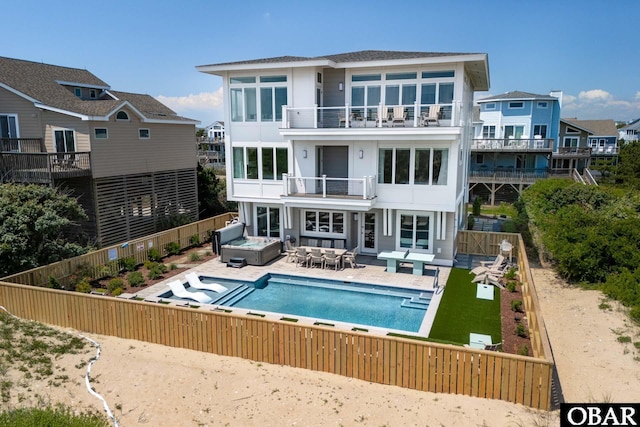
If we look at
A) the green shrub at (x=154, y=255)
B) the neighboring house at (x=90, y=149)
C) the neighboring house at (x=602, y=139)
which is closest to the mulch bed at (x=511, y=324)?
the green shrub at (x=154, y=255)

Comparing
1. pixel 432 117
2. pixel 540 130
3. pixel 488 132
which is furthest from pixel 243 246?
pixel 540 130

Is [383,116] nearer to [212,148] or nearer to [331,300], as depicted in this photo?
[331,300]

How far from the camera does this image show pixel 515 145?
39.1 metres

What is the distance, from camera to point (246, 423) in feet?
27.1

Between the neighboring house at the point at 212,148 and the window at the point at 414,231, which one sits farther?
the neighboring house at the point at 212,148

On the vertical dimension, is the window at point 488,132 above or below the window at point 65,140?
above

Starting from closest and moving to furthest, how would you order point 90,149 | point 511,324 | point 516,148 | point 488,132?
point 511,324, point 90,149, point 516,148, point 488,132

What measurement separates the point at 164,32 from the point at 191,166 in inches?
334

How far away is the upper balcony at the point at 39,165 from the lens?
1911 centimetres

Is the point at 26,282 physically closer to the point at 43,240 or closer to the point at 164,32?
the point at 43,240

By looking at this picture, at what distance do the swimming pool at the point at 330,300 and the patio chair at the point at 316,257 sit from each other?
134 cm

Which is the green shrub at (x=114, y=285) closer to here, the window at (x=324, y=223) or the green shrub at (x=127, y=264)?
the green shrub at (x=127, y=264)

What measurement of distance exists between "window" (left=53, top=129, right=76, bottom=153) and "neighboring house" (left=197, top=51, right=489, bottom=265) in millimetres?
7120

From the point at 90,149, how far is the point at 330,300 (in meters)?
13.3
